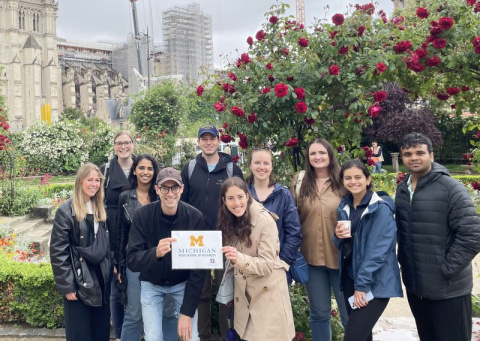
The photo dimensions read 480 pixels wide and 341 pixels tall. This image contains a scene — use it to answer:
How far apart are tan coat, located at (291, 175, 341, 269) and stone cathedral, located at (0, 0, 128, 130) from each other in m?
44.6

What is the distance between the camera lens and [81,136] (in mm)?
20188

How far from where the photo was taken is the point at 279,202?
9.78ft

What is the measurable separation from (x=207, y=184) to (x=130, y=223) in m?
0.73

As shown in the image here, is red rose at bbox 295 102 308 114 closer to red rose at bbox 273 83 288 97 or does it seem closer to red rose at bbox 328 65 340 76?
red rose at bbox 273 83 288 97

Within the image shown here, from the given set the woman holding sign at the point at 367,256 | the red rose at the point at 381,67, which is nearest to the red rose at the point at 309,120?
the red rose at the point at 381,67

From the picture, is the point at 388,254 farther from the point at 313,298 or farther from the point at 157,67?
the point at 157,67

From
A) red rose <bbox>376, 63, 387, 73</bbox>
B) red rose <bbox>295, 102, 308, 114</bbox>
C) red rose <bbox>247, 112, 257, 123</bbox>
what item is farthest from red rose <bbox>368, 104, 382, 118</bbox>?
red rose <bbox>247, 112, 257, 123</bbox>

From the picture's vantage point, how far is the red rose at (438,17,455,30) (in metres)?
2.97

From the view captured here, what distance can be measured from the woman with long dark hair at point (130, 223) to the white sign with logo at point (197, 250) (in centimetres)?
68

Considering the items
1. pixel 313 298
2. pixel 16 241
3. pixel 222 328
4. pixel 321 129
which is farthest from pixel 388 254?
pixel 16 241

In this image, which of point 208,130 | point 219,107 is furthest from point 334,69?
point 208,130

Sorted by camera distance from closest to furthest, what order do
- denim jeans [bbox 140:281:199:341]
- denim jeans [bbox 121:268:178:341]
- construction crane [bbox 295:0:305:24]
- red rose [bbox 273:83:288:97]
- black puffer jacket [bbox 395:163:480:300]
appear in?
1. black puffer jacket [bbox 395:163:480:300]
2. denim jeans [bbox 140:281:199:341]
3. denim jeans [bbox 121:268:178:341]
4. red rose [bbox 273:83:288:97]
5. construction crane [bbox 295:0:305:24]

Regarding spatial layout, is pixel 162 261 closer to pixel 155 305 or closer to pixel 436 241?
pixel 155 305

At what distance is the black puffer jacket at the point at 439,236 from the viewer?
2.46 meters
